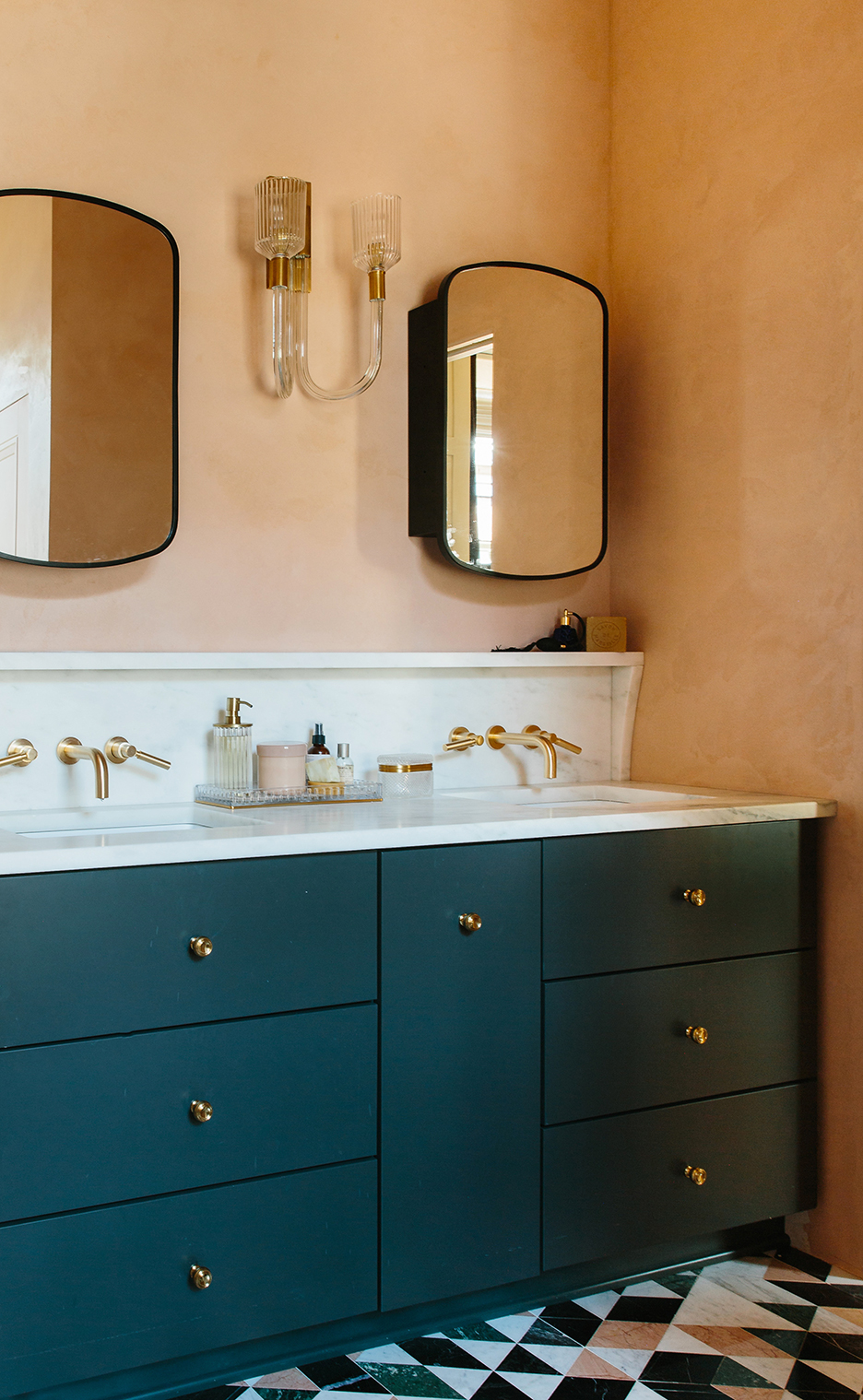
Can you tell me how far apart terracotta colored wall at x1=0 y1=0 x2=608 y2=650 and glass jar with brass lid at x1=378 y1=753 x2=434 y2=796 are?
261 millimetres

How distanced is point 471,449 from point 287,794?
800 millimetres

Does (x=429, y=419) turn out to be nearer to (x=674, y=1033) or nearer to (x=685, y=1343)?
(x=674, y=1033)

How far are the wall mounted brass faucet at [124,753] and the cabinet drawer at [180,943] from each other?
1.44ft

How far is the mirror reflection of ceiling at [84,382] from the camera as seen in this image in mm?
1847

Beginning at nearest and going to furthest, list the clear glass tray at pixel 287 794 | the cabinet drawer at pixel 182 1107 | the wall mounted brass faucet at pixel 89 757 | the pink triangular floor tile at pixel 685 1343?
1. the cabinet drawer at pixel 182 1107
2. the pink triangular floor tile at pixel 685 1343
3. the wall mounted brass faucet at pixel 89 757
4. the clear glass tray at pixel 287 794

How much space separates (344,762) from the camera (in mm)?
2090

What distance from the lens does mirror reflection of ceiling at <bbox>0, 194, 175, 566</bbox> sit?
185cm

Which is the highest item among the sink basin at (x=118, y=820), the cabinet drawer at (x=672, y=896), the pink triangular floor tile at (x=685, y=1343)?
the sink basin at (x=118, y=820)

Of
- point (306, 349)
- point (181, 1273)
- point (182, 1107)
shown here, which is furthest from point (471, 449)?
point (181, 1273)

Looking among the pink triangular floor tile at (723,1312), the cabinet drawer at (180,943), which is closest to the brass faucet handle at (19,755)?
the cabinet drawer at (180,943)

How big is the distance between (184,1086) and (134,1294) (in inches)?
10.4

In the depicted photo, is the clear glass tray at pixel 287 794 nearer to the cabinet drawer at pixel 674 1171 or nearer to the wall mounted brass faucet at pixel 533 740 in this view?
the wall mounted brass faucet at pixel 533 740

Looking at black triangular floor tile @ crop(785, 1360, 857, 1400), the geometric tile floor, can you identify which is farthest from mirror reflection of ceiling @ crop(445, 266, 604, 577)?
black triangular floor tile @ crop(785, 1360, 857, 1400)

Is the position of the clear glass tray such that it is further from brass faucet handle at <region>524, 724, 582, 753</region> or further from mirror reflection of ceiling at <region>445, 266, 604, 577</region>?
mirror reflection of ceiling at <region>445, 266, 604, 577</region>
